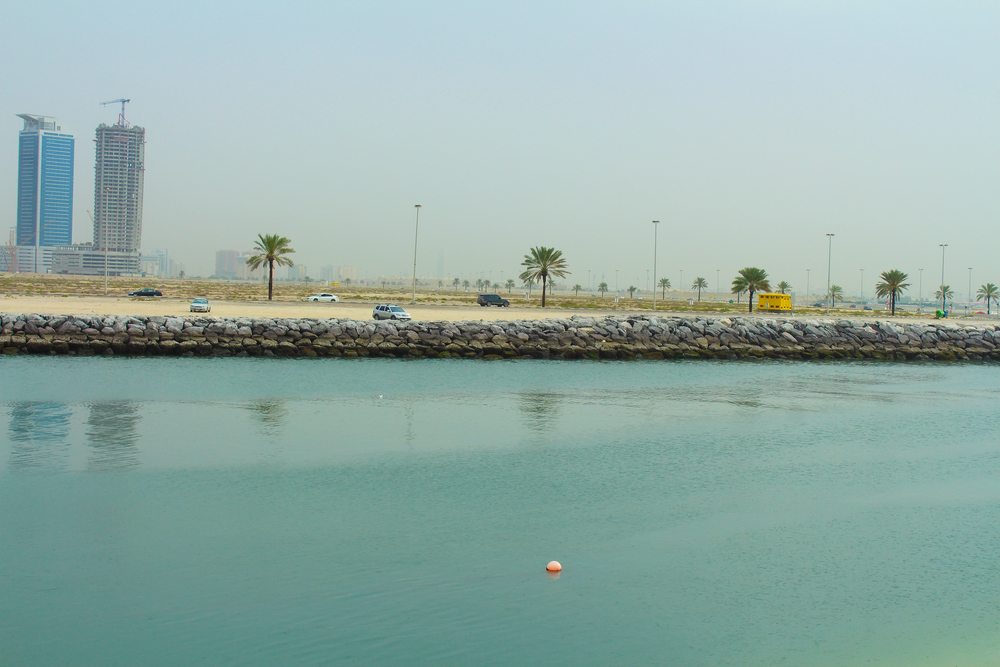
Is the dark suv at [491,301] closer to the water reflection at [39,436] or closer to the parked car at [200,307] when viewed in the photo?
the parked car at [200,307]

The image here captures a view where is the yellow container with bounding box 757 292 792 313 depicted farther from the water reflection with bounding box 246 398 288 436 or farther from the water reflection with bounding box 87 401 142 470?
the water reflection with bounding box 87 401 142 470

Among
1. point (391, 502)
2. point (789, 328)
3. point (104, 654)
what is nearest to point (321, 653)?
point (104, 654)

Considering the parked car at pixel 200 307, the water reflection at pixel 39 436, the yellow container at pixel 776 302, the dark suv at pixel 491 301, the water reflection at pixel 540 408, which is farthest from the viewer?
the yellow container at pixel 776 302

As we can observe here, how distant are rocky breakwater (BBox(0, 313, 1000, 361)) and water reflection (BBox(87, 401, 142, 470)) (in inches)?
670

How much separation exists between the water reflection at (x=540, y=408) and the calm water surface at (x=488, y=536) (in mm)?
222

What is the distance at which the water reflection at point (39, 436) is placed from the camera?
15164mm

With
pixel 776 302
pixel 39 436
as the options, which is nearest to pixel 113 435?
pixel 39 436

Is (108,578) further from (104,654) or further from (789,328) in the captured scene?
(789,328)

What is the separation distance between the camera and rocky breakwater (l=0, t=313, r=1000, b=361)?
38906mm

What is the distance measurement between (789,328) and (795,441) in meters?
30.3

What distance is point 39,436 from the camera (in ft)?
58.6

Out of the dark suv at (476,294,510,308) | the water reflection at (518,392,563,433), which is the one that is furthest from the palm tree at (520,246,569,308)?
the water reflection at (518,392,563,433)

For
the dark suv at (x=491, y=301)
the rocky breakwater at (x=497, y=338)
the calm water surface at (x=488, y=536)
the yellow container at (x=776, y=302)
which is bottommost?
the calm water surface at (x=488, y=536)

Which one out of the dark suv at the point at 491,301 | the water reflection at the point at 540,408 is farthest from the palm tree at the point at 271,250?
the water reflection at the point at 540,408
